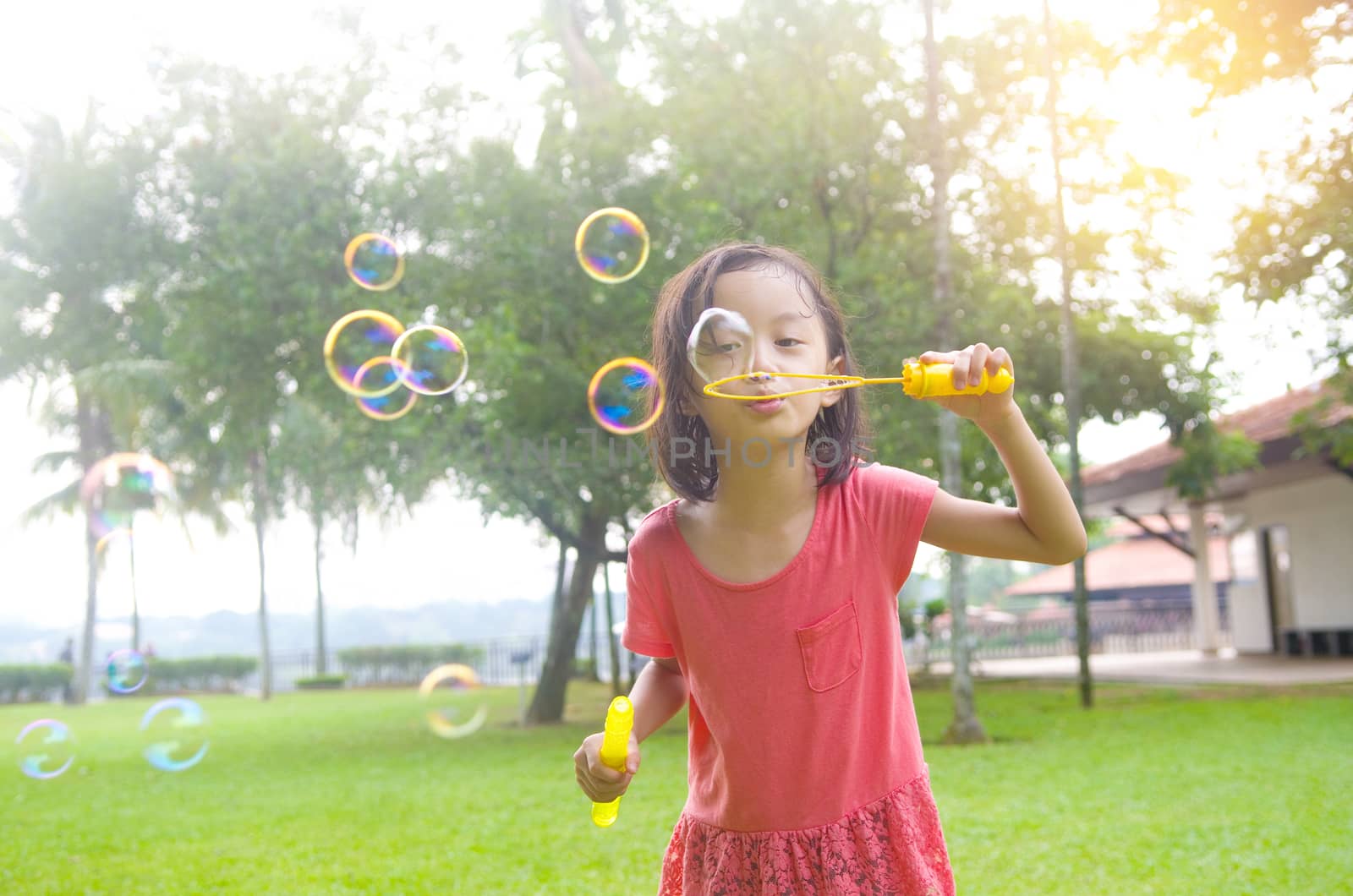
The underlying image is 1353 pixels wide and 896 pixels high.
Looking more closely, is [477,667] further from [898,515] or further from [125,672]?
[898,515]

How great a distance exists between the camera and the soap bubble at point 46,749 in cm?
1047

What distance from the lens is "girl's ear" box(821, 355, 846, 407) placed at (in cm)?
187

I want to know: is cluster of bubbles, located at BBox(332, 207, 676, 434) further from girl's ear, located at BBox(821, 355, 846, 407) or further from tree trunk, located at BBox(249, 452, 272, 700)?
tree trunk, located at BBox(249, 452, 272, 700)

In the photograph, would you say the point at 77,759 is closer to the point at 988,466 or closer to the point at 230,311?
the point at 230,311

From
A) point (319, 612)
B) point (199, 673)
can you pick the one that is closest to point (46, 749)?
point (199, 673)

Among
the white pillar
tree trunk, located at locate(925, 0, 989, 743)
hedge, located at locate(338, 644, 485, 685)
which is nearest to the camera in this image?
tree trunk, located at locate(925, 0, 989, 743)

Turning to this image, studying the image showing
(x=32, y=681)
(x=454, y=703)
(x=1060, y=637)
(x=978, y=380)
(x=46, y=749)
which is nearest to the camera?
(x=978, y=380)

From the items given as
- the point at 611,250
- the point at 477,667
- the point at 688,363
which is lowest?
the point at 477,667

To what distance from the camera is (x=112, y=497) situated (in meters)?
30.8

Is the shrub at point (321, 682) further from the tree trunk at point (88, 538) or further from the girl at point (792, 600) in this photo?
the girl at point (792, 600)

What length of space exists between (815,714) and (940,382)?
1.95 ft

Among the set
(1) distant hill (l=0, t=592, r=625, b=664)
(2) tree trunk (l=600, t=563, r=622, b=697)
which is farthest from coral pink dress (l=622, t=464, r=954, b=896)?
(1) distant hill (l=0, t=592, r=625, b=664)

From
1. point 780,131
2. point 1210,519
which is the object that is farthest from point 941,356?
point 1210,519

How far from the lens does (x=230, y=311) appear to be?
484 inches
